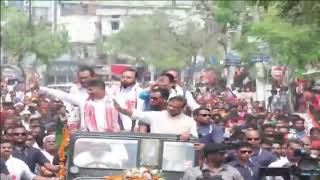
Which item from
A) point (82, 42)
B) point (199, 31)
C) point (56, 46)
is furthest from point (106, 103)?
point (82, 42)

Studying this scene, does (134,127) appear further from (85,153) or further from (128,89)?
(85,153)

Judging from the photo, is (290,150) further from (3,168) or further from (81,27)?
(81,27)

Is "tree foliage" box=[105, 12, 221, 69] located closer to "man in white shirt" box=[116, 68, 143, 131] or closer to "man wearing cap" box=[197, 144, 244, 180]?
"man in white shirt" box=[116, 68, 143, 131]

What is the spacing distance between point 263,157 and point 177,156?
1493 millimetres

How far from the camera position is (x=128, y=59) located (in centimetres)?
7450

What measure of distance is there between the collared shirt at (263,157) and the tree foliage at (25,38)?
176ft

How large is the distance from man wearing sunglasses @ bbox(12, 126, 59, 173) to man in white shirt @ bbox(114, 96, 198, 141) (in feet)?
5.18

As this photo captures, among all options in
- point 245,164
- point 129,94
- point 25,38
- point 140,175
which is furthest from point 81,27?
point 140,175

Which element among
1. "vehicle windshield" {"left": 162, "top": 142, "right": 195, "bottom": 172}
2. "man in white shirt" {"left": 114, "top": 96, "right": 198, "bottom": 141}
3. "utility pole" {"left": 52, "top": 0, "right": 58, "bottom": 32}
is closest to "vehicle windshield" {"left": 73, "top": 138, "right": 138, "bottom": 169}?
"vehicle windshield" {"left": 162, "top": 142, "right": 195, "bottom": 172}

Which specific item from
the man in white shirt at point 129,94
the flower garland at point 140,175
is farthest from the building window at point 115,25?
the flower garland at point 140,175

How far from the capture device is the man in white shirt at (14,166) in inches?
527

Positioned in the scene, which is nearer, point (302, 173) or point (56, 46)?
point (302, 173)

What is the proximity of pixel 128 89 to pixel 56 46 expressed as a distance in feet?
197

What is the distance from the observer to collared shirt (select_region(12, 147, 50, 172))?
13.8 metres
